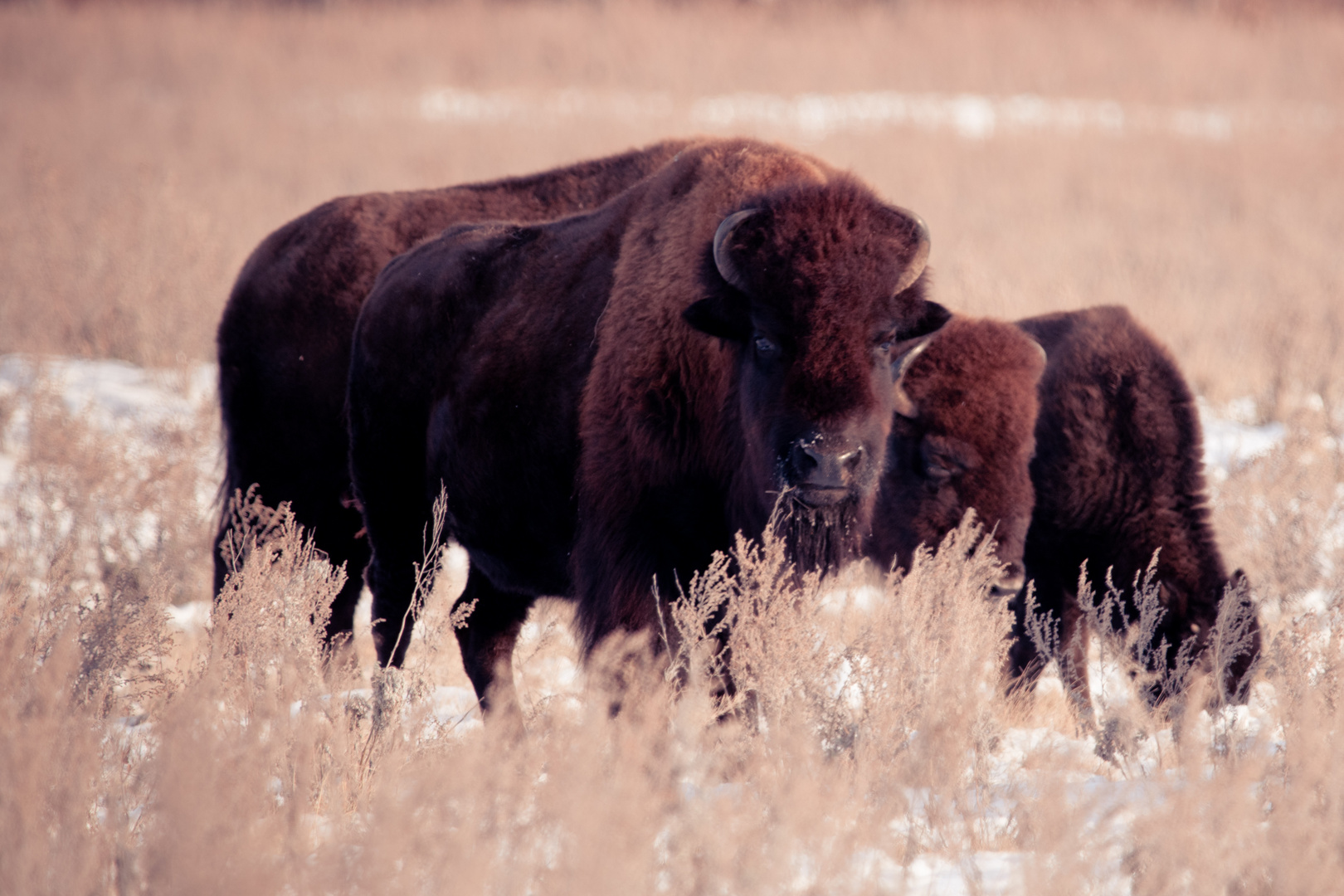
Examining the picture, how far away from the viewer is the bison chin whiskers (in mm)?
3867

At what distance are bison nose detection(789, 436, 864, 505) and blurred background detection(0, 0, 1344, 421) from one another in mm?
5937

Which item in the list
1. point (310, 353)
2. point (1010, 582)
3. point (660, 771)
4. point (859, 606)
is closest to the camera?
point (660, 771)

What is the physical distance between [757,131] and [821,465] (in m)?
17.5

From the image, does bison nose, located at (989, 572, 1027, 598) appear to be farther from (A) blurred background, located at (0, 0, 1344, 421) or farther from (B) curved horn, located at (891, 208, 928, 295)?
(A) blurred background, located at (0, 0, 1344, 421)

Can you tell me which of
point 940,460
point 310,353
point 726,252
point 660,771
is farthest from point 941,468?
point 310,353

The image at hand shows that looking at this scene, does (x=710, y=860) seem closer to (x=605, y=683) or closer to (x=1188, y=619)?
(x=605, y=683)

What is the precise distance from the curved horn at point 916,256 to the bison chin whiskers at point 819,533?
2.33 feet

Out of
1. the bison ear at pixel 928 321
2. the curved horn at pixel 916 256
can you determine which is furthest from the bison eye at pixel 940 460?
the curved horn at pixel 916 256

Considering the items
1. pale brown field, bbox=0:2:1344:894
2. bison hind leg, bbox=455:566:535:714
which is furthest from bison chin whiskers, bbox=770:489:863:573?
bison hind leg, bbox=455:566:535:714

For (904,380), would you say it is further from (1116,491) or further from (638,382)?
(638,382)

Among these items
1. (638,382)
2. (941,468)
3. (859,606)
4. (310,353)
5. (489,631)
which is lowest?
(859,606)

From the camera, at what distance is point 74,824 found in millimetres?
2582

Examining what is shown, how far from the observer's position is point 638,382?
12.9 feet

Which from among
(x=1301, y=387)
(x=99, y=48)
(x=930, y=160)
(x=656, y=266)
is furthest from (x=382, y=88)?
(x=656, y=266)
